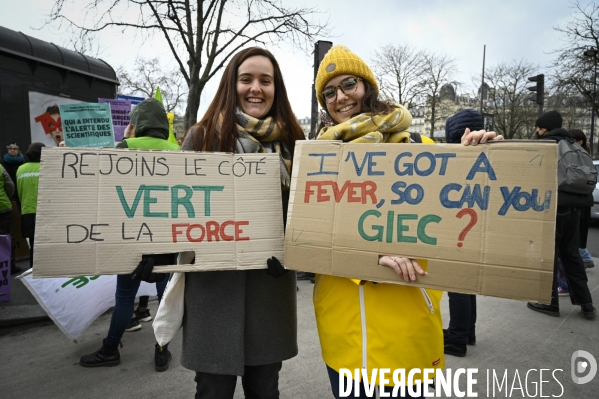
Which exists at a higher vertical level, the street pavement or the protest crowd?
the protest crowd

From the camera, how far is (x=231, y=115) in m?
1.67

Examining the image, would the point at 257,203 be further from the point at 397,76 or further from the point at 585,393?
the point at 397,76

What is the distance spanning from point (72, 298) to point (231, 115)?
2.32m

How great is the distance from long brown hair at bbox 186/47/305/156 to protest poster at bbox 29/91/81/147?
6.08m

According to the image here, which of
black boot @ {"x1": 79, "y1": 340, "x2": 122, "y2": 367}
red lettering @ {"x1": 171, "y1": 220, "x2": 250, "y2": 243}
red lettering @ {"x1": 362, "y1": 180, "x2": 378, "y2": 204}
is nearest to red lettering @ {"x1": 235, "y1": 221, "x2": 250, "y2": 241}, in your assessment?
red lettering @ {"x1": 171, "y1": 220, "x2": 250, "y2": 243}

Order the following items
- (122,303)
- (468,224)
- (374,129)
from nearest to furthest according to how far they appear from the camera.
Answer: (468,224)
(374,129)
(122,303)

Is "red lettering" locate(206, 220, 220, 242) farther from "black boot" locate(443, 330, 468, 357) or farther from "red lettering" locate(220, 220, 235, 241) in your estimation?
"black boot" locate(443, 330, 468, 357)

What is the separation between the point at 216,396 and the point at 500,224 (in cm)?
131

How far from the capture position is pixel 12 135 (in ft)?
20.6

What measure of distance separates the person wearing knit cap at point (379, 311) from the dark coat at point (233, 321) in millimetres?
202

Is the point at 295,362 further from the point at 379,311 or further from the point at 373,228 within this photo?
the point at 373,228

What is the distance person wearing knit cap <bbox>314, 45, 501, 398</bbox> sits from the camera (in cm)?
142

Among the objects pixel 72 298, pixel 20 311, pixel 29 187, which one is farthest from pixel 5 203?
pixel 72 298

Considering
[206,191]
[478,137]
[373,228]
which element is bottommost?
[373,228]
